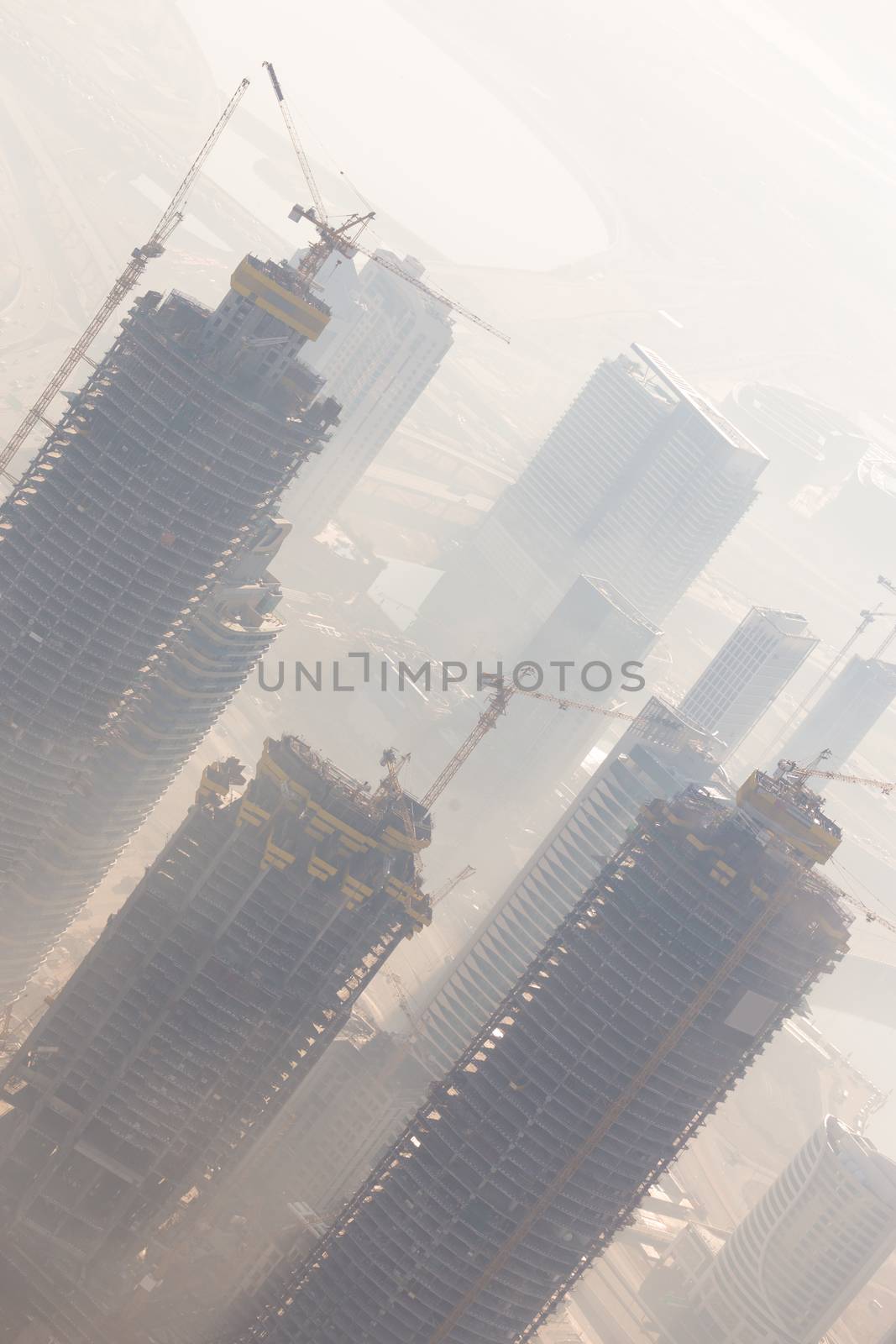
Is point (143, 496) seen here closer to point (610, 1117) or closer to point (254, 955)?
point (254, 955)

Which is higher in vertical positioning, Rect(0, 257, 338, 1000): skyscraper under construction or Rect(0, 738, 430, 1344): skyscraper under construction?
Rect(0, 257, 338, 1000): skyscraper under construction

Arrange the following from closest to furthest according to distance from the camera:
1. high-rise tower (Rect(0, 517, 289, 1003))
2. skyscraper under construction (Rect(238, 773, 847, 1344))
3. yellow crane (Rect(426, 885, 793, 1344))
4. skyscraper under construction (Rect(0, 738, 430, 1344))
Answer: yellow crane (Rect(426, 885, 793, 1344))
skyscraper under construction (Rect(238, 773, 847, 1344))
skyscraper under construction (Rect(0, 738, 430, 1344))
high-rise tower (Rect(0, 517, 289, 1003))

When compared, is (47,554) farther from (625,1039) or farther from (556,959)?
(625,1039)

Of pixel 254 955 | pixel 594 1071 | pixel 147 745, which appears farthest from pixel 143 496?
pixel 594 1071

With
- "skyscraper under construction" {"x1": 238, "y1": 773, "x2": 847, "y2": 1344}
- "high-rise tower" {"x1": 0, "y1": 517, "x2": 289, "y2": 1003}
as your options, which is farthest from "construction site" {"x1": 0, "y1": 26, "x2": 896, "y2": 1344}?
"high-rise tower" {"x1": 0, "y1": 517, "x2": 289, "y2": 1003}

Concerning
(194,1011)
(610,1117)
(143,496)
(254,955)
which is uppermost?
(143,496)

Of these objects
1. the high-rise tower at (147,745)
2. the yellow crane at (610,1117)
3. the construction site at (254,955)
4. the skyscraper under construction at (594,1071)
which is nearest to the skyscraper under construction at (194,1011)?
the construction site at (254,955)

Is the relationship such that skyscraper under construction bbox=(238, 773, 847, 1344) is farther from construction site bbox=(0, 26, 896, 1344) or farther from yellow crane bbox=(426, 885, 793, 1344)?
construction site bbox=(0, 26, 896, 1344)
